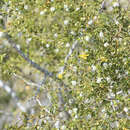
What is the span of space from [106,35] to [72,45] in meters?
0.77

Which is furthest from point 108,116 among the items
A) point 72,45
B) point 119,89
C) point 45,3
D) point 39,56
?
point 39,56

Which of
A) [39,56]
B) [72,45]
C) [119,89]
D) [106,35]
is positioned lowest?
[119,89]

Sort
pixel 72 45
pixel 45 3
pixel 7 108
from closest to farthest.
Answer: pixel 45 3 < pixel 72 45 < pixel 7 108

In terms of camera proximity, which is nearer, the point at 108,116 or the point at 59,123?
the point at 108,116

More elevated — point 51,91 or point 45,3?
point 45,3

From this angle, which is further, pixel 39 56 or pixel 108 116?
pixel 39 56

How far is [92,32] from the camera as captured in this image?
2.21 metres

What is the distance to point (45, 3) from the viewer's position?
2549mm

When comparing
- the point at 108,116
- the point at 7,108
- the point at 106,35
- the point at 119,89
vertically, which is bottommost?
the point at 108,116

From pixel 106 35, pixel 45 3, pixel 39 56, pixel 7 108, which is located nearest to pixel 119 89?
pixel 106 35

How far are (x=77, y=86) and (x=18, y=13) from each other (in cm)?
95

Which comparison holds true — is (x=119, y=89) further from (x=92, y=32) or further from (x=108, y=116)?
(x=92, y=32)

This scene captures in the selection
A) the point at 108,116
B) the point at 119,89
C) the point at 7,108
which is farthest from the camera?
the point at 7,108

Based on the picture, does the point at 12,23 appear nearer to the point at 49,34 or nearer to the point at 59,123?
the point at 49,34
